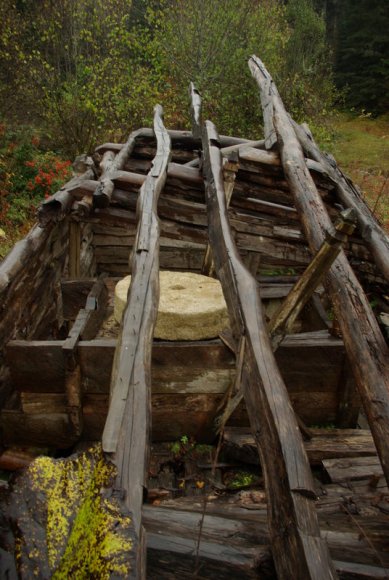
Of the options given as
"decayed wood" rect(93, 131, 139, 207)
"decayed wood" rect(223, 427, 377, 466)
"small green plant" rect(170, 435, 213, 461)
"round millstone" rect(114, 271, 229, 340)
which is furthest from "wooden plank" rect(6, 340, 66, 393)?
"decayed wood" rect(93, 131, 139, 207)

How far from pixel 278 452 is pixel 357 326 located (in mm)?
1227

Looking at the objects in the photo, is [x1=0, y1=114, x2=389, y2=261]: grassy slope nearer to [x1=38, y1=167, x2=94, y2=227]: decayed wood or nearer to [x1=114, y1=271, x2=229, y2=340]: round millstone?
[x1=38, y1=167, x2=94, y2=227]: decayed wood

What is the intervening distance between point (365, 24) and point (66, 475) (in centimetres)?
2632

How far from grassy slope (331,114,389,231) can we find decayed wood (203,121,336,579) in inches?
385

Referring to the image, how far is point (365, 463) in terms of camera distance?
11.1 ft

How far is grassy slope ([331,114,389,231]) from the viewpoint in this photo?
1280cm

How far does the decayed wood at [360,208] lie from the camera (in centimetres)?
343

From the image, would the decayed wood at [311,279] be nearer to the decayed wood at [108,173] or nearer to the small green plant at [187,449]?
the small green plant at [187,449]

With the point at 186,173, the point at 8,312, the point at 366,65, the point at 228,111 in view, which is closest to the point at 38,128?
the point at 228,111

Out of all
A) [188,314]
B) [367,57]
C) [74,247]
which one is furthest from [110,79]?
[367,57]

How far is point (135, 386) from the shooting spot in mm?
1666

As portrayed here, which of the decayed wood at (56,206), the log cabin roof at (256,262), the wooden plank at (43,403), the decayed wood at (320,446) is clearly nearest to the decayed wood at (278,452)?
the log cabin roof at (256,262)

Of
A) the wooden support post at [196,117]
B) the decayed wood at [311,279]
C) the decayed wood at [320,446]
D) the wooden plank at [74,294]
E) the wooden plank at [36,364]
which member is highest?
the wooden support post at [196,117]

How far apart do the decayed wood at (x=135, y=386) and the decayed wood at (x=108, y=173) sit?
1.49m
